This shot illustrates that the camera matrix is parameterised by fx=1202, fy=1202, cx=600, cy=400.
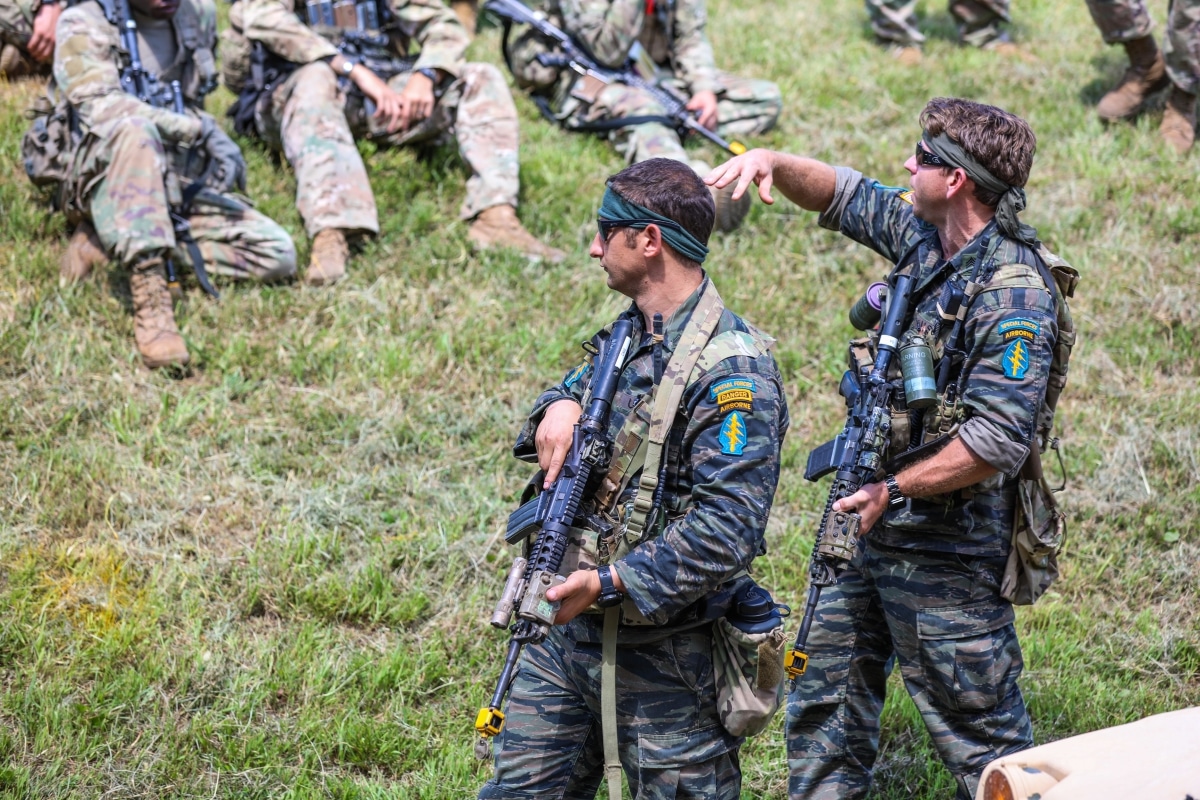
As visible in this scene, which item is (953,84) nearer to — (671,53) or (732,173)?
(671,53)

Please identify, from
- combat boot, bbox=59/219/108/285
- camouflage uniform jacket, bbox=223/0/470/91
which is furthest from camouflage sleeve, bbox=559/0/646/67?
combat boot, bbox=59/219/108/285

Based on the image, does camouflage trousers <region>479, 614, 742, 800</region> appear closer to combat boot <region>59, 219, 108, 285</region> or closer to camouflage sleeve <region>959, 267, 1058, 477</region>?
camouflage sleeve <region>959, 267, 1058, 477</region>

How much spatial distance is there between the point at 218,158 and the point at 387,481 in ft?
7.59

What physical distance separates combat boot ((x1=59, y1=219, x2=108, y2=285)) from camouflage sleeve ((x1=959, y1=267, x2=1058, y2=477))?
4759 mm

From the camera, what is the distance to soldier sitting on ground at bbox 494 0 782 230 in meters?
8.29

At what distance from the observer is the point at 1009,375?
3.45 metres

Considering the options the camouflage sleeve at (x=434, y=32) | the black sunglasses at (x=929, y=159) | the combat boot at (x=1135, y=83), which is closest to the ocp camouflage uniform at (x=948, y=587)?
the black sunglasses at (x=929, y=159)

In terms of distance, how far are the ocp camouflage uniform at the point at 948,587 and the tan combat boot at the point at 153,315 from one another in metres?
3.60

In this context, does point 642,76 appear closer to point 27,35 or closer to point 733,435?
point 27,35

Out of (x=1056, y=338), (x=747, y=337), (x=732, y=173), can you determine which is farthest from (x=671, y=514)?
(x=1056, y=338)

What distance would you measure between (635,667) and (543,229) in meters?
4.65

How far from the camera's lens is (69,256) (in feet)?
21.2

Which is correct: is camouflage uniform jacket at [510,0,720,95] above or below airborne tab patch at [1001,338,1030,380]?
below

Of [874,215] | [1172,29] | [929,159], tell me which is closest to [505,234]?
[874,215]
